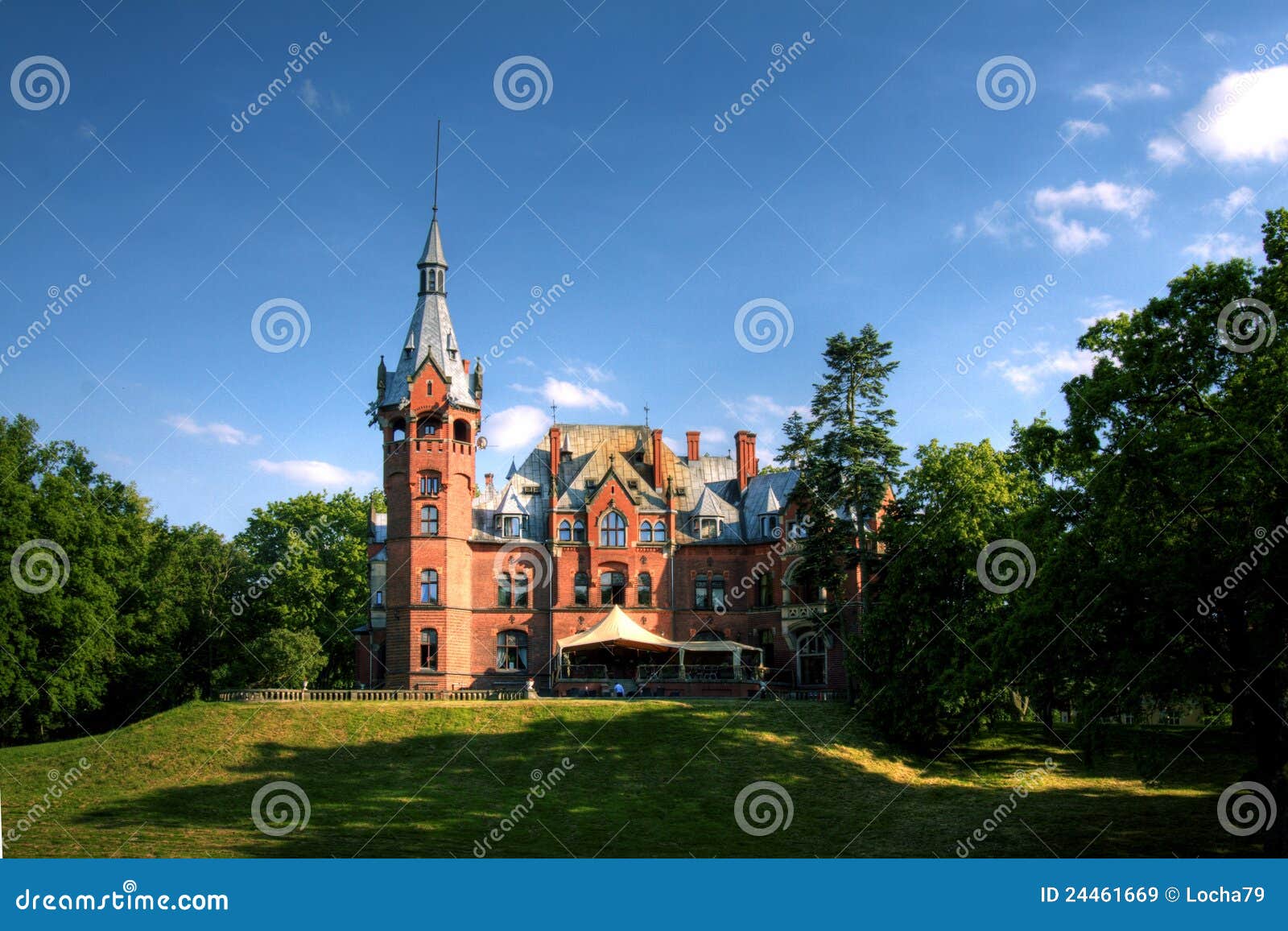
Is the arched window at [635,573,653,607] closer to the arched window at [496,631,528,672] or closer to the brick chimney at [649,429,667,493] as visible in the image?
the brick chimney at [649,429,667,493]

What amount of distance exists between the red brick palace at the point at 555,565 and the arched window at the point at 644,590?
7 cm

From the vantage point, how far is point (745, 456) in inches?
2121

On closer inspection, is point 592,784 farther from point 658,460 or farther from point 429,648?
point 658,460

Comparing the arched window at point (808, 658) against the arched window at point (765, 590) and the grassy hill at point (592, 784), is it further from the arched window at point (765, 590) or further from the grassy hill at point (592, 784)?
the grassy hill at point (592, 784)

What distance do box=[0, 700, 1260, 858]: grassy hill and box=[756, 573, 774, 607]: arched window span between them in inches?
383

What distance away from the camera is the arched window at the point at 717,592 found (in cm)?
5012

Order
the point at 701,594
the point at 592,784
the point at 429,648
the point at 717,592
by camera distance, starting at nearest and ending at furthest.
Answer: the point at 592,784
the point at 429,648
the point at 701,594
the point at 717,592

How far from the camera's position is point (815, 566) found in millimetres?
41656

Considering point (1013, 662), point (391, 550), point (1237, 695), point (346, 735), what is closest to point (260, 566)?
point (391, 550)

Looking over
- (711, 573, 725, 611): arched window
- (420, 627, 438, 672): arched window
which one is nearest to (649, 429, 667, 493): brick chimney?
(711, 573, 725, 611): arched window

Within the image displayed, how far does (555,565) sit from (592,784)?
18.6 metres

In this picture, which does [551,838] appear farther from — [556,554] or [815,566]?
[556,554]

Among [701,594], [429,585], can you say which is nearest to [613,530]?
[701,594]

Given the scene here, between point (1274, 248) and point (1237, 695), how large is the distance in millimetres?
9970
